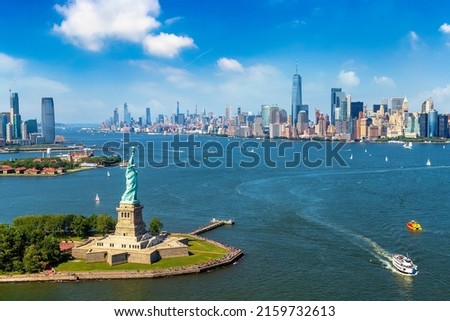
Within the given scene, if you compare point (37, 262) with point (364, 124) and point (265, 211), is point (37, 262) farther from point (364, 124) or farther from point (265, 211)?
point (364, 124)

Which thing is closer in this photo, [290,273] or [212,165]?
[290,273]

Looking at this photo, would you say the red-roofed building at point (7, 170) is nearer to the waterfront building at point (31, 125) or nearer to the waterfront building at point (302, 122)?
the waterfront building at point (31, 125)

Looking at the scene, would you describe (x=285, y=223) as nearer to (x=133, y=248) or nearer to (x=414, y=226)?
(x=414, y=226)

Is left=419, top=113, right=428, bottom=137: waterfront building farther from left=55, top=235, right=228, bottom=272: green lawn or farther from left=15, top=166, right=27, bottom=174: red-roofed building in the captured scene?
left=55, top=235, right=228, bottom=272: green lawn

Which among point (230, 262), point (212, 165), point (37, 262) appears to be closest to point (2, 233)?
point (37, 262)

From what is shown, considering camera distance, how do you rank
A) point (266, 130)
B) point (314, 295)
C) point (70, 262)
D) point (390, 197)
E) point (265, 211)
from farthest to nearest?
point (266, 130), point (390, 197), point (265, 211), point (70, 262), point (314, 295)

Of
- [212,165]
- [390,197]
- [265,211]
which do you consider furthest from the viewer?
[212,165]

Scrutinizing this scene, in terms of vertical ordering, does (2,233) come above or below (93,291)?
above
